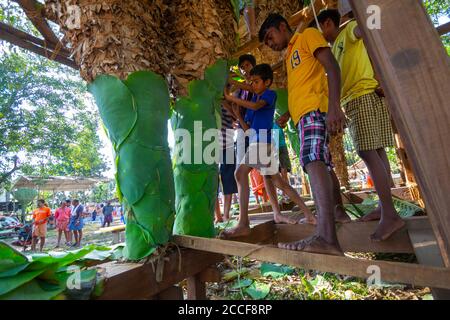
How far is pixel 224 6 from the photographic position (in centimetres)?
242

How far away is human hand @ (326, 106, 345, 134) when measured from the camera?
1743 mm

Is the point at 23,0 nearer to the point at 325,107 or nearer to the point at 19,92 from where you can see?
the point at 325,107

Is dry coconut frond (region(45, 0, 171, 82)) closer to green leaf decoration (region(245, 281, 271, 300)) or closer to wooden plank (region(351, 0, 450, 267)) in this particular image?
wooden plank (region(351, 0, 450, 267))

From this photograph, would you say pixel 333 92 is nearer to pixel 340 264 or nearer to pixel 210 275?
pixel 340 264

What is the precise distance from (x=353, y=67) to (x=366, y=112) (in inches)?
16.0

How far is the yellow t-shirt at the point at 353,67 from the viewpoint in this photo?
2281 mm

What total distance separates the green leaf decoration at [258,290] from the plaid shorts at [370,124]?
1.59m

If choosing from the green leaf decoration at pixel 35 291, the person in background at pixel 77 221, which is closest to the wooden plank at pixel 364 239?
the green leaf decoration at pixel 35 291

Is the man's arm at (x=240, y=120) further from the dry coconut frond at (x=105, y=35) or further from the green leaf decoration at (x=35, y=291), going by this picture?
the green leaf decoration at (x=35, y=291)

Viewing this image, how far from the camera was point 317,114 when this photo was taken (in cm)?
189

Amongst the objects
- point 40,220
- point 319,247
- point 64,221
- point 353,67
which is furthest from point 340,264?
point 64,221

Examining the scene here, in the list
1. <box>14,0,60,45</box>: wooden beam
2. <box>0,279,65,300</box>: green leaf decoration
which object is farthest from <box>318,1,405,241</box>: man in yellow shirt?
<box>14,0,60,45</box>: wooden beam

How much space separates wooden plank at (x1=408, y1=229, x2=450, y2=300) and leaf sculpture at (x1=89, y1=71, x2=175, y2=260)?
1.48 meters

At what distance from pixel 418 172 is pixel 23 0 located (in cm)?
291
